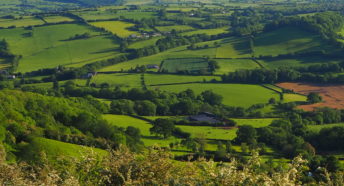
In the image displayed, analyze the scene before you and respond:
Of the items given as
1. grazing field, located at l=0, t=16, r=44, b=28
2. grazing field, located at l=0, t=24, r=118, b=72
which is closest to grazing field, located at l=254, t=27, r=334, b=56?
grazing field, located at l=0, t=24, r=118, b=72

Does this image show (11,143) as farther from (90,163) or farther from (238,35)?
(238,35)

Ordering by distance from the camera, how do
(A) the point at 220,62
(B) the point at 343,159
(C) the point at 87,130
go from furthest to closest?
(A) the point at 220,62, (C) the point at 87,130, (B) the point at 343,159

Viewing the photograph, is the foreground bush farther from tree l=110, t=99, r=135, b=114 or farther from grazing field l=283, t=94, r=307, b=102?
grazing field l=283, t=94, r=307, b=102

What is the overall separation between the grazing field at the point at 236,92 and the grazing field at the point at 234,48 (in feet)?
98.3

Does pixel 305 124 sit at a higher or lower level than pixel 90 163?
lower

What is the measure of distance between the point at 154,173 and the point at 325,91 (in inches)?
3262

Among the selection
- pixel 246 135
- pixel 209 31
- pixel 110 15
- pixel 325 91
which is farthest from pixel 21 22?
pixel 246 135

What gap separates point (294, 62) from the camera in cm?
11556

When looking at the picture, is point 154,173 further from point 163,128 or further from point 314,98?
point 314,98

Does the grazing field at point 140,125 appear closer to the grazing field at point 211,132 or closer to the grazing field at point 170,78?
the grazing field at point 211,132

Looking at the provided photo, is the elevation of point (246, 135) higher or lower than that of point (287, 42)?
lower

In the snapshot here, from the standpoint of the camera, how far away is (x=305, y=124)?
2660 inches

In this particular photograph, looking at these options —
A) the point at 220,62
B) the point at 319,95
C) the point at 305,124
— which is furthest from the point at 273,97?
the point at 220,62

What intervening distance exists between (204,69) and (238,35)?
1783 inches
